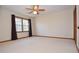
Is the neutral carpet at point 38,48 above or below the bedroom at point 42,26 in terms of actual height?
below

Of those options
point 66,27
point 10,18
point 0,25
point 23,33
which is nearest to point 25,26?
point 23,33

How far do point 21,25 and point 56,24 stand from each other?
3.07 metres

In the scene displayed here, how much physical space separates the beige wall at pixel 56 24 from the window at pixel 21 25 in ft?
4.13

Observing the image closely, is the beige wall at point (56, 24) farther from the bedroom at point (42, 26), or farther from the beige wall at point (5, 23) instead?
the beige wall at point (5, 23)

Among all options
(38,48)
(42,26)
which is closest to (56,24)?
(42,26)

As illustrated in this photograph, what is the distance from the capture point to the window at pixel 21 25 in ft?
25.2

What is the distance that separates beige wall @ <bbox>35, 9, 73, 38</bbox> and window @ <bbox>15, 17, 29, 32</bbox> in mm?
1259

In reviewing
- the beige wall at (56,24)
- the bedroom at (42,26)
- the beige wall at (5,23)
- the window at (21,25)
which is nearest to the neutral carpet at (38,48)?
the bedroom at (42,26)

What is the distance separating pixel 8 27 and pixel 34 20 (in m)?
3.60

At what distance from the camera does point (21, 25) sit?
8195mm

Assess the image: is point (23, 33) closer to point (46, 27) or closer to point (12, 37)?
point (12, 37)

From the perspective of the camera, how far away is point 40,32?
30.4 feet

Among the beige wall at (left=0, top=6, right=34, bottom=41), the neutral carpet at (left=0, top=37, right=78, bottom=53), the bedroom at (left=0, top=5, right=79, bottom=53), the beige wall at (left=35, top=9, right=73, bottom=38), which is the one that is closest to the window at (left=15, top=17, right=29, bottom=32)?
the bedroom at (left=0, top=5, right=79, bottom=53)

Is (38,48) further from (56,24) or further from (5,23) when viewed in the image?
(56,24)
